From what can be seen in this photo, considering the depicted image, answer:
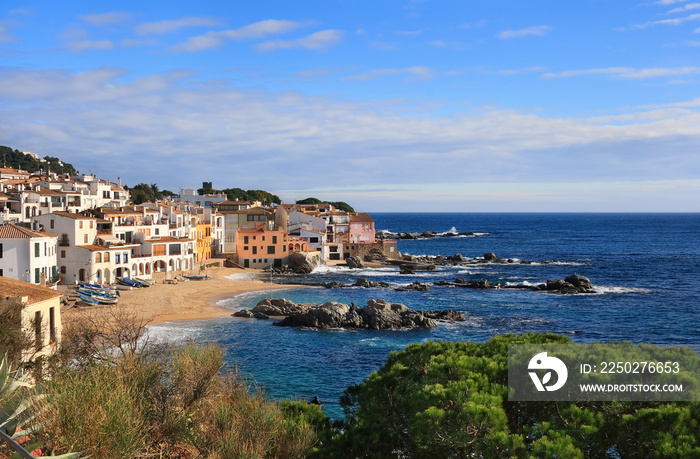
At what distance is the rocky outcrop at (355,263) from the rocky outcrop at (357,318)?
3735cm

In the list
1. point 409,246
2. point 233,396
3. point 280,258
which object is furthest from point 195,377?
point 409,246

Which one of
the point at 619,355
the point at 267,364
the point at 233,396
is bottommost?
the point at 267,364

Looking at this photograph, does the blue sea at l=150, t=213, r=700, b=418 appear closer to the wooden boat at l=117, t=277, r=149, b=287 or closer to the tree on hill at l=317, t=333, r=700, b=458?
the tree on hill at l=317, t=333, r=700, b=458

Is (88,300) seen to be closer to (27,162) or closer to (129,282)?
(129,282)

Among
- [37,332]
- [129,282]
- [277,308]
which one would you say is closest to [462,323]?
[277,308]

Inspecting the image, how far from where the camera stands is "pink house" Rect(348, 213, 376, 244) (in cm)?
8950

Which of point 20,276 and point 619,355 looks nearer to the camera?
point 619,355

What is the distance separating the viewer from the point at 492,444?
10.1 metres

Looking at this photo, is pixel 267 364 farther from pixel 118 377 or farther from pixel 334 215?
pixel 334 215

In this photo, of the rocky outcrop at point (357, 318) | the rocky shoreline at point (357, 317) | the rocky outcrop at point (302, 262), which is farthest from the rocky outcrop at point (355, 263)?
the rocky outcrop at point (357, 318)

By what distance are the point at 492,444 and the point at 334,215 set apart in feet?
270

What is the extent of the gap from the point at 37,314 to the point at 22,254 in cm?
2706

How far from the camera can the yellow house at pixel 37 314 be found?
18.5 meters

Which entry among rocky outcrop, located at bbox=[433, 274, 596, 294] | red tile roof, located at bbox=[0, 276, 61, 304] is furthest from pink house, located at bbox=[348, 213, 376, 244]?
red tile roof, located at bbox=[0, 276, 61, 304]
